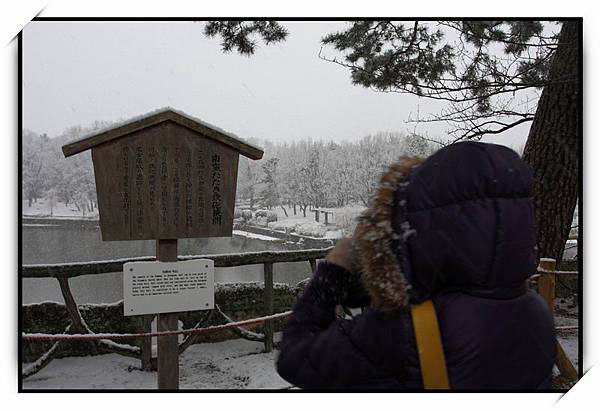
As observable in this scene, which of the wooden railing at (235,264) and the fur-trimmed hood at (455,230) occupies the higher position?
the fur-trimmed hood at (455,230)

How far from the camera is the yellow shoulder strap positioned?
3.22 ft

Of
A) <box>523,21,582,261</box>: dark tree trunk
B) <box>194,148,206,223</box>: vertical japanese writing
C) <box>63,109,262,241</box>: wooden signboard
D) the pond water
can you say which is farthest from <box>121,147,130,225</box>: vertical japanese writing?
<box>523,21,582,261</box>: dark tree trunk

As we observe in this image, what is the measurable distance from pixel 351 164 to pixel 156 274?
20.5 feet

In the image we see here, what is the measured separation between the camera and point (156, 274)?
9.52 feet

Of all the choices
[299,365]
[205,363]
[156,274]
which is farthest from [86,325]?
[299,365]

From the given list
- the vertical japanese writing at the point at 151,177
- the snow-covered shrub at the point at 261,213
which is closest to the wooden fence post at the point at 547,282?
the vertical japanese writing at the point at 151,177

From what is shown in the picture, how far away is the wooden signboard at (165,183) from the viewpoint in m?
2.84

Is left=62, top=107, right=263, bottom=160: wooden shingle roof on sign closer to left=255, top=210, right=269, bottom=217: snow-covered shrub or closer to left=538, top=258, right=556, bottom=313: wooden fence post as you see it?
left=538, top=258, right=556, bottom=313: wooden fence post

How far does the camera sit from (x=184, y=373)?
4.82m

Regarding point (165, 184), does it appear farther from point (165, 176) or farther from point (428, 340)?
point (428, 340)

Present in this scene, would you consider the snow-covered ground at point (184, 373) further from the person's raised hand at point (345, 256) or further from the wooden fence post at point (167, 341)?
the person's raised hand at point (345, 256)

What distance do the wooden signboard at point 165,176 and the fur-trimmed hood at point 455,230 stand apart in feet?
6.92

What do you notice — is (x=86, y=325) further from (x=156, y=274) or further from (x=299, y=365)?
(x=299, y=365)

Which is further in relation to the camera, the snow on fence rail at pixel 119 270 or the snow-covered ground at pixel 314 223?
the snow-covered ground at pixel 314 223
